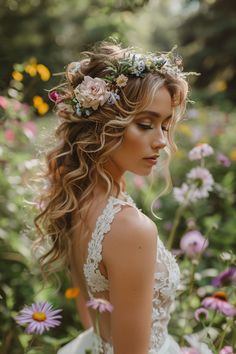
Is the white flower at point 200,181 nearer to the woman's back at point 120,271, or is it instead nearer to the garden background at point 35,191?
the garden background at point 35,191

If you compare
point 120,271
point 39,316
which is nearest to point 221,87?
point 120,271

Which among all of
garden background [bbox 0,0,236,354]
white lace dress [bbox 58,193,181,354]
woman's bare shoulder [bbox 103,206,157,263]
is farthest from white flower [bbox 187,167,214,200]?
woman's bare shoulder [bbox 103,206,157,263]

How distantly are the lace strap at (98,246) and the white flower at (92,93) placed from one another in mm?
337

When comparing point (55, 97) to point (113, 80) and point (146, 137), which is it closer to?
point (113, 80)

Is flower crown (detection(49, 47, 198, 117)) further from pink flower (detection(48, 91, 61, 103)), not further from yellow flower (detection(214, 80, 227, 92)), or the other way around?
yellow flower (detection(214, 80, 227, 92))

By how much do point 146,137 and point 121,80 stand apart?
8.7 inches

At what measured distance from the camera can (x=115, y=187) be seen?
211cm

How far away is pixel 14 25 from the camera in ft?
35.7

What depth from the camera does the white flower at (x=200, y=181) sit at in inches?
109

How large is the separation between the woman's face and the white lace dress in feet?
0.46

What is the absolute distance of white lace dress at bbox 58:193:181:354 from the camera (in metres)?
1.91

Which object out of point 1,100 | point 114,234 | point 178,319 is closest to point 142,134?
point 114,234

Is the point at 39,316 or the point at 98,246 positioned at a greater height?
the point at 98,246

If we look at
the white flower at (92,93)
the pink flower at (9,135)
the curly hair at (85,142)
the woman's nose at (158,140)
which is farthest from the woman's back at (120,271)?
the pink flower at (9,135)
